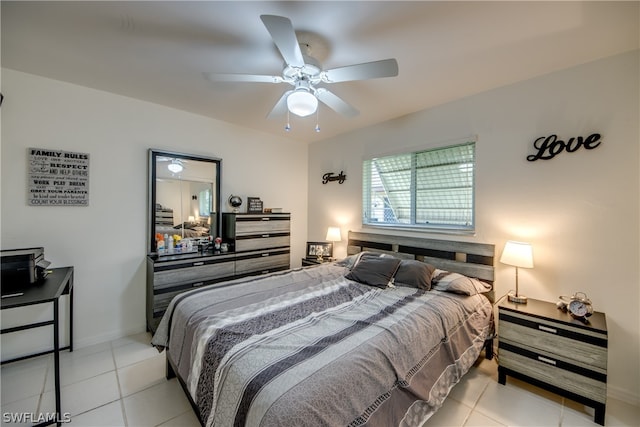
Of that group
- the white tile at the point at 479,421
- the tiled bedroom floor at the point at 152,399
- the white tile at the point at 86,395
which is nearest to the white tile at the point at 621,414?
the tiled bedroom floor at the point at 152,399

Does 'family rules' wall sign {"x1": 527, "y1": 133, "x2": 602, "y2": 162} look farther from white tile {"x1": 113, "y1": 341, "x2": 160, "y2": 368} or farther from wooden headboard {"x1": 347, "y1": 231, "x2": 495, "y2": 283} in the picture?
white tile {"x1": 113, "y1": 341, "x2": 160, "y2": 368}

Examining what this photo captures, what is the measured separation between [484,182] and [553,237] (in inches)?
30.1

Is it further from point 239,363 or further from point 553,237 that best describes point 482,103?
point 239,363

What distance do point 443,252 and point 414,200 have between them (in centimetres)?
75

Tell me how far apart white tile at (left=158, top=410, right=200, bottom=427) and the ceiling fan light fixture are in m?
2.53

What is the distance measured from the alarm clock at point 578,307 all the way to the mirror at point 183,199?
3722mm

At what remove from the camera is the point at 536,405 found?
1.92 m

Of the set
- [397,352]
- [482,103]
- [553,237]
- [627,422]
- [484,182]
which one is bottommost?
[627,422]

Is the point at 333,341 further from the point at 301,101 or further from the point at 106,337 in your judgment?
the point at 106,337

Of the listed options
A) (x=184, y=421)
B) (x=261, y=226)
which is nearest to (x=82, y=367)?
(x=184, y=421)

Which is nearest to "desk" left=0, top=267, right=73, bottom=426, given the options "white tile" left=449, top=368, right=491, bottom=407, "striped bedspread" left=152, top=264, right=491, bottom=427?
"striped bedspread" left=152, top=264, right=491, bottom=427

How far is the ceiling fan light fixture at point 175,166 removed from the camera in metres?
3.17

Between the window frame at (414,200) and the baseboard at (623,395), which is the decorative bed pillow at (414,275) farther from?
the baseboard at (623,395)

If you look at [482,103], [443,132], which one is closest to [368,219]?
[443,132]
